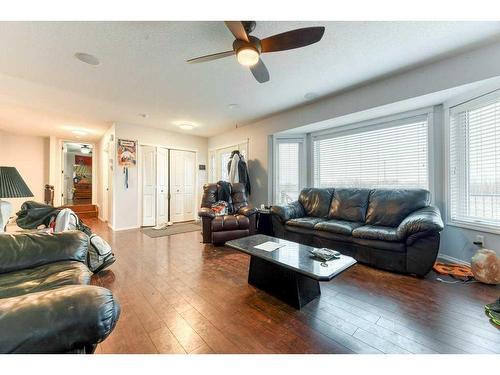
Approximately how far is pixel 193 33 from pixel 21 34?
1607 millimetres

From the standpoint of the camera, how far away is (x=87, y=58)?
2.38 meters

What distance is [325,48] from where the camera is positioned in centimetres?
223

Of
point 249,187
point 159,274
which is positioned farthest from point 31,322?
point 249,187

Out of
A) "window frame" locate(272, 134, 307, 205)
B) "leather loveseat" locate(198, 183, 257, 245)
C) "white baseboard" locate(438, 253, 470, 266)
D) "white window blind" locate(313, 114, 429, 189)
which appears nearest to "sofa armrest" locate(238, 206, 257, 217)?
"leather loveseat" locate(198, 183, 257, 245)

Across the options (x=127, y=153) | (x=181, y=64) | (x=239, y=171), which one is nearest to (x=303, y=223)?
(x=239, y=171)

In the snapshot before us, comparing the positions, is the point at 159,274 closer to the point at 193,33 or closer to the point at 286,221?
the point at 286,221

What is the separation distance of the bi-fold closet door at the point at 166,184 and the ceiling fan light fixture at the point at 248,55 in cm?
429

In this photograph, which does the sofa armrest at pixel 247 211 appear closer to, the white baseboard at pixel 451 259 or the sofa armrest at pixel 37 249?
the sofa armrest at pixel 37 249

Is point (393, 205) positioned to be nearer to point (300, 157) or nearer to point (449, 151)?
point (449, 151)

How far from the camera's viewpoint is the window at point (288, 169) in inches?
181

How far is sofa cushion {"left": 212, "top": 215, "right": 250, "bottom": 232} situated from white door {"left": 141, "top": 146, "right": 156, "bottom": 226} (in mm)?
2609

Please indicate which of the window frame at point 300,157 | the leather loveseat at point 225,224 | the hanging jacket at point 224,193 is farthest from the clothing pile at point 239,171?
the leather loveseat at point 225,224

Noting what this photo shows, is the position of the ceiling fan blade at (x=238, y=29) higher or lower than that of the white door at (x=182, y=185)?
higher
